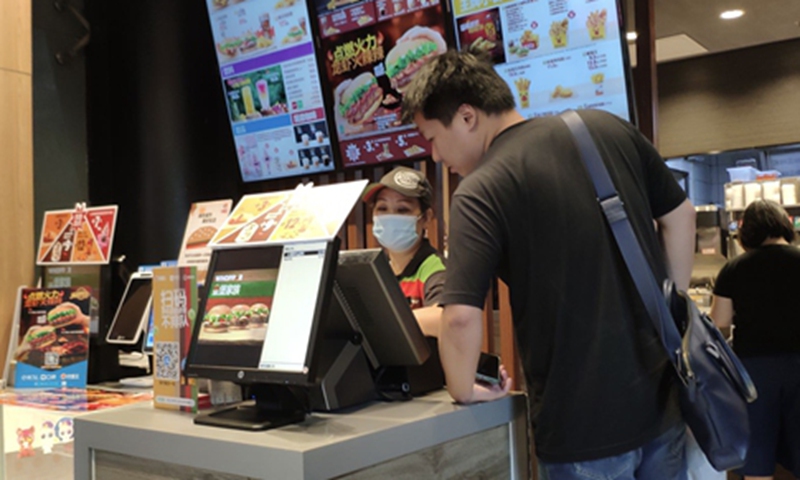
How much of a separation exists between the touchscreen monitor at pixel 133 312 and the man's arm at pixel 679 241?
1.88m

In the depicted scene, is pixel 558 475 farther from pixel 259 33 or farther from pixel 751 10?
pixel 751 10

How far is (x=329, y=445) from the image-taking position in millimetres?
1210

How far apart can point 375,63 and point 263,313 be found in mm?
2399

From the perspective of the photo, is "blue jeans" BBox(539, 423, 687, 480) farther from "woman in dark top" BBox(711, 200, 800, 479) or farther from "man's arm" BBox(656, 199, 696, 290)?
"woman in dark top" BBox(711, 200, 800, 479)

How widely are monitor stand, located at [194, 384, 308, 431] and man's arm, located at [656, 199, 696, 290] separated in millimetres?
966

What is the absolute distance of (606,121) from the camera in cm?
176

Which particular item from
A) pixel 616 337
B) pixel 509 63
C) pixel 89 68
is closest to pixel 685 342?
pixel 616 337

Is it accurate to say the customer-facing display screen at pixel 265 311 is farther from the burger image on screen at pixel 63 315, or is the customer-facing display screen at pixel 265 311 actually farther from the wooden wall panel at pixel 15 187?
the wooden wall panel at pixel 15 187

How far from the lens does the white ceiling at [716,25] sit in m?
5.89

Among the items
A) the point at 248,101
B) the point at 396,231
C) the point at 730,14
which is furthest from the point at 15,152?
the point at 730,14

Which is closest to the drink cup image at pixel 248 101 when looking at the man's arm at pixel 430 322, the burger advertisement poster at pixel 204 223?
the burger advertisement poster at pixel 204 223

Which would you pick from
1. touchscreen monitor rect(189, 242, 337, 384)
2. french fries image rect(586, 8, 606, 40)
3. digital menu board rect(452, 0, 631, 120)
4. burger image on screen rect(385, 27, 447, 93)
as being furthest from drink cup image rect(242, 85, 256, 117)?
touchscreen monitor rect(189, 242, 337, 384)

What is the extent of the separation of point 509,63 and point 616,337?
1832 millimetres

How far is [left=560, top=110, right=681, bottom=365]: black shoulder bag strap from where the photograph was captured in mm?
1598
